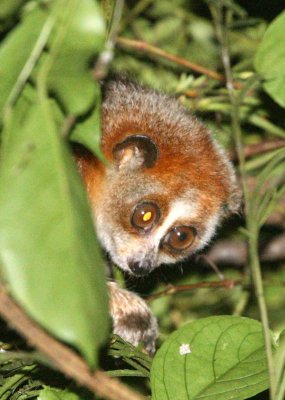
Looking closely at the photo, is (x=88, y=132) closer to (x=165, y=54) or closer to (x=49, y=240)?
(x=49, y=240)

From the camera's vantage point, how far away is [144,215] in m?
4.04

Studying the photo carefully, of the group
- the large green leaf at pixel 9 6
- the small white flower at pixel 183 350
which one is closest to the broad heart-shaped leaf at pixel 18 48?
the large green leaf at pixel 9 6

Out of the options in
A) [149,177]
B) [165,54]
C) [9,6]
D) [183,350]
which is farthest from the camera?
[165,54]

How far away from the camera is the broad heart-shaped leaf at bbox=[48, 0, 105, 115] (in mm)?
1450

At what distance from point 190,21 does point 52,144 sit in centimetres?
424

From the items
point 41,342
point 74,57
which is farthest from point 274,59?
point 41,342

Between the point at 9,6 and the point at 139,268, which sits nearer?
the point at 9,6

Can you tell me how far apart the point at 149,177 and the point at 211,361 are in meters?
1.59

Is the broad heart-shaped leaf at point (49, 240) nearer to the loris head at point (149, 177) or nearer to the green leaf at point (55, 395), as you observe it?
the green leaf at point (55, 395)

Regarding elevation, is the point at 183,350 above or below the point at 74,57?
below

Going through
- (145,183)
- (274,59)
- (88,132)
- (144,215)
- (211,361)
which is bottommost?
(144,215)

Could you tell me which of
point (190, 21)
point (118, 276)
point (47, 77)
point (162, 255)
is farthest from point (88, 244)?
point (190, 21)

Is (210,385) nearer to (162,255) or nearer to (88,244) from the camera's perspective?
(88,244)

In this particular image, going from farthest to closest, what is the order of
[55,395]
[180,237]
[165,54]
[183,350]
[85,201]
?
[165,54] < [180,237] < [55,395] < [183,350] < [85,201]
